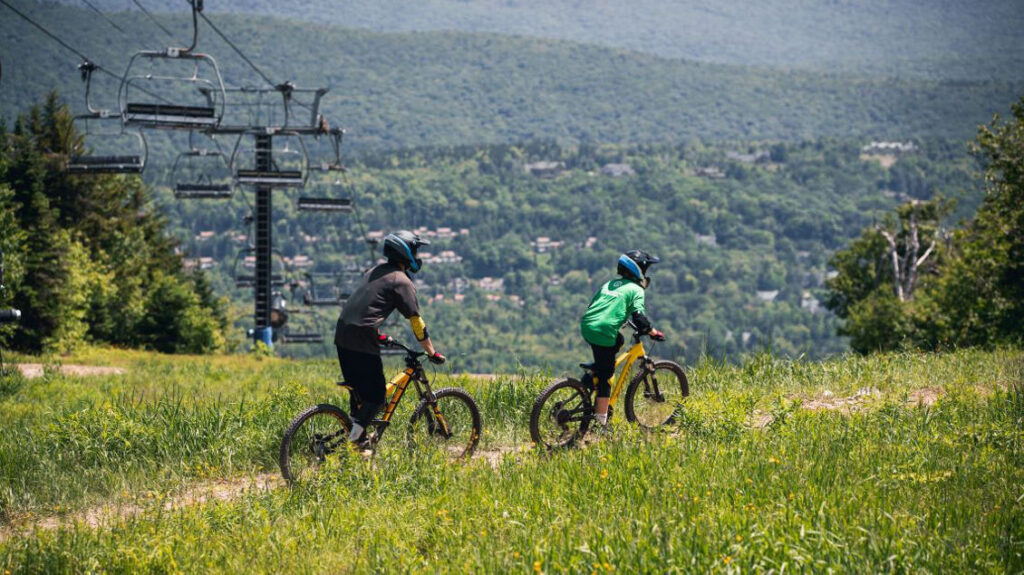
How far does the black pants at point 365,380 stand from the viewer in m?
8.94

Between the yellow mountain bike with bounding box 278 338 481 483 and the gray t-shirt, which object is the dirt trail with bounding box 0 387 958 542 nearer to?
the yellow mountain bike with bounding box 278 338 481 483

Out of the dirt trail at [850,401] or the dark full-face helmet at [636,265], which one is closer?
the dark full-face helmet at [636,265]

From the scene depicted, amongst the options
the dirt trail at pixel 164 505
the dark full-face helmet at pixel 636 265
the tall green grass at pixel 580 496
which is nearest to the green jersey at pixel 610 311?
the dark full-face helmet at pixel 636 265

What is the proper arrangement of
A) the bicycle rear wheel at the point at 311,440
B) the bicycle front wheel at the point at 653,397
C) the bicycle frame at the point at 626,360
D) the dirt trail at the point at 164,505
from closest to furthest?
the dirt trail at the point at 164,505
the bicycle rear wheel at the point at 311,440
the bicycle frame at the point at 626,360
the bicycle front wheel at the point at 653,397

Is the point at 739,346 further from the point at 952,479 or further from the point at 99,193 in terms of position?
the point at 952,479

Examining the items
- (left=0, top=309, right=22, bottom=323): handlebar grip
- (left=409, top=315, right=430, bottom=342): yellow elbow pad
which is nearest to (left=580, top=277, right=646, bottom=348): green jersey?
(left=409, top=315, right=430, bottom=342): yellow elbow pad

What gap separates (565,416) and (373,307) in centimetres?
212

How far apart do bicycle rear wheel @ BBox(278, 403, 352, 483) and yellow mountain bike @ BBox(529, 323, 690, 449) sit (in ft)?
5.88

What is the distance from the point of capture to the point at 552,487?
25.0 ft

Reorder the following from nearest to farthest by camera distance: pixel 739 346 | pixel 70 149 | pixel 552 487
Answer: pixel 552 487, pixel 70 149, pixel 739 346

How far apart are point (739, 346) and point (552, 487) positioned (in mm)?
160893

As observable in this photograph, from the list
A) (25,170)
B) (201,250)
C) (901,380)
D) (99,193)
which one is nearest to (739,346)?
(201,250)

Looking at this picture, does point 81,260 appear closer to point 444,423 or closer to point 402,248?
point 444,423

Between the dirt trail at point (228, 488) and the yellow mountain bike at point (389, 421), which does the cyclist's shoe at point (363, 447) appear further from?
the dirt trail at point (228, 488)
